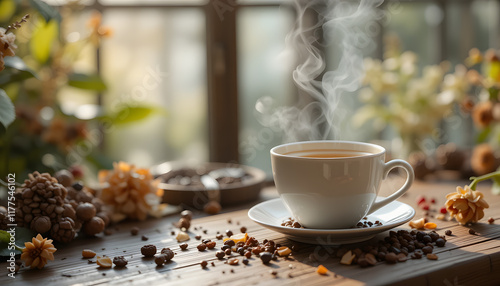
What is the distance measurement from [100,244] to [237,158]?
0.90m

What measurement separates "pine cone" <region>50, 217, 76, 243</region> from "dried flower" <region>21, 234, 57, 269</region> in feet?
0.34

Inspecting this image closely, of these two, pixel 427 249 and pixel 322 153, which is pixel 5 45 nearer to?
pixel 322 153

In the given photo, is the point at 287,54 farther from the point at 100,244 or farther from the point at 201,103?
the point at 100,244

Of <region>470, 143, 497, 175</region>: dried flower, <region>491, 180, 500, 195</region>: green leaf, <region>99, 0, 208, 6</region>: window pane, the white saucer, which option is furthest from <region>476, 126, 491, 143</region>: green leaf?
<region>99, 0, 208, 6</region>: window pane

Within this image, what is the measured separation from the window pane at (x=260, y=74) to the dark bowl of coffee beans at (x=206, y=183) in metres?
0.43

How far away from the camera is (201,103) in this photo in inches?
74.5

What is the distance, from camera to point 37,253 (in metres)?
0.88

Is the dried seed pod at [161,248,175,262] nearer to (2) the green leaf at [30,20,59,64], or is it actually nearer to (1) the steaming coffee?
(1) the steaming coffee

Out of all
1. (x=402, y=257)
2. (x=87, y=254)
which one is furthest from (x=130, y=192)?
(x=402, y=257)

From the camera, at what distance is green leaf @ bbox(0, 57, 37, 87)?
1091 mm

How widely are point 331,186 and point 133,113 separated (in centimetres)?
82

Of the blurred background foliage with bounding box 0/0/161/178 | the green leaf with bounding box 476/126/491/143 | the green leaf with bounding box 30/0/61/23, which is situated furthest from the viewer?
the green leaf with bounding box 476/126/491/143

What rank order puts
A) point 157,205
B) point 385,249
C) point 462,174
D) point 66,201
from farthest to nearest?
point 462,174
point 157,205
point 66,201
point 385,249

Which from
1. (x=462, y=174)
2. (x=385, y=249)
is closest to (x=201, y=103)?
(x=462, y=174)
